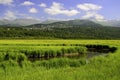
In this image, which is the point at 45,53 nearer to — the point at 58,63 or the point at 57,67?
the point at 58,63

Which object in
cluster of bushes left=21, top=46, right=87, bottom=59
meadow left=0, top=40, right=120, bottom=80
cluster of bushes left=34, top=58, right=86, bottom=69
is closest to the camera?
meadow left=0, top=40, right=120, bottom=80

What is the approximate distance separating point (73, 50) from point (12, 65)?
110ft

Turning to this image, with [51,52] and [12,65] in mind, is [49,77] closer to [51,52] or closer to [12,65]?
[12,65]

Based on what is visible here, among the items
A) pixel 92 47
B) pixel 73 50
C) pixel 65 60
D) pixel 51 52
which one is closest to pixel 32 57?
pixel 51 52

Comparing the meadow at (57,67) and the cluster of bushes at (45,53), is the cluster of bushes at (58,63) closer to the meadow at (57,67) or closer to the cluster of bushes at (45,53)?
the meadow at (57,67)

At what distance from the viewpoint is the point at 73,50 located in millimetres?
54375

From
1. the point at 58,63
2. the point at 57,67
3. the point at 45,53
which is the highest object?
the point at 58,63

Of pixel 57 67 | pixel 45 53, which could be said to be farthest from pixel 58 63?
pixel 45 53

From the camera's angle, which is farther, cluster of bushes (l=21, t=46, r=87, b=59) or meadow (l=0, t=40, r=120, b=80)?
cluster of bushes (l=21, t=46, r=87, b=59)

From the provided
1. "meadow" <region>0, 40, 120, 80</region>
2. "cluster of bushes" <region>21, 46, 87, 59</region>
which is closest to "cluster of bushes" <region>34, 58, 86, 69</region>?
"meadow" <region>0, 40, 120, 80</region>

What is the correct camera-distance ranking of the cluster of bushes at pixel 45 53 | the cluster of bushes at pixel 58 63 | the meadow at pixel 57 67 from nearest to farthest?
1. the meadow at pixel 57 67
2. the cluster of bushes at pixel 58 63
3. the cluster of bushes at pixel 45 53

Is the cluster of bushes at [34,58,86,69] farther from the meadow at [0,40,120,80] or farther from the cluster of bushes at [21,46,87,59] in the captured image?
the cluster of bushes at [21,46,87,59]

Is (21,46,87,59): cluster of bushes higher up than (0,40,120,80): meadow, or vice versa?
(0,40,120,80): meadow

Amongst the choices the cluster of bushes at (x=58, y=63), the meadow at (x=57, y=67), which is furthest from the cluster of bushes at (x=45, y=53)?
the cluster of bushes at (x=58, y=63)
